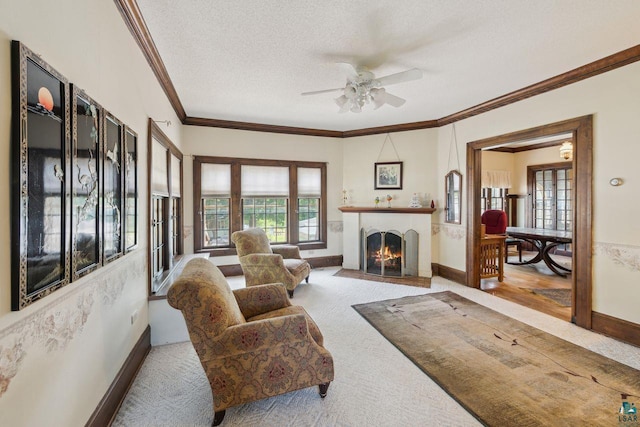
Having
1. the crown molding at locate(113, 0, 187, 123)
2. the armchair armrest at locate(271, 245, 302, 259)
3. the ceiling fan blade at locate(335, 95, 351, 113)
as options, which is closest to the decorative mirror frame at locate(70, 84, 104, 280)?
the crown molding at locate(113, 0, 187, 123)

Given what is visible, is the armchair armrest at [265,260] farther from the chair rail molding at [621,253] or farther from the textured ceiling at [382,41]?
the chair rail molding at [621,253]

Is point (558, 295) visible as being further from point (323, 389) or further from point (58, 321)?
point (58, 321)

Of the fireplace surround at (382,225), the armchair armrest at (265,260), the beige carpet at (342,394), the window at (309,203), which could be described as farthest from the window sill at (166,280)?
the fireplace surround at (382,225)

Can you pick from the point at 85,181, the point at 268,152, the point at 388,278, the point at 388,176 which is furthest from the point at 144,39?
the point at 388,278

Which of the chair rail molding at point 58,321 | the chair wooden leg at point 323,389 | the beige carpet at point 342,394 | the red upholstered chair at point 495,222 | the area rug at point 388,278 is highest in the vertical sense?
the red upholstered chair at point 495,222

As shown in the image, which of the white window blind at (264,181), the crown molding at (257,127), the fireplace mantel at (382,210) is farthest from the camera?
the white window blind at (264,181)

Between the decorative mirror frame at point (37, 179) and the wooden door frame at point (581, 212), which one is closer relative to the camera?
the decorative mirror frame at point (37, 179)

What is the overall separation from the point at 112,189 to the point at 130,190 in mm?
394

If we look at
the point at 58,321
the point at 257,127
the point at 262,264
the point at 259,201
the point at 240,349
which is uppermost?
the point at 257,127

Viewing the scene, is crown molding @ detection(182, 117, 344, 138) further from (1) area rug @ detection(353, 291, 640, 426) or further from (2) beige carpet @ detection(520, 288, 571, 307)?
(2) beige carpet @ detection(520, 288, 571, 307)

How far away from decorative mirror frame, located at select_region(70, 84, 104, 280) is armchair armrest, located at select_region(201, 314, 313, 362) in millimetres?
821

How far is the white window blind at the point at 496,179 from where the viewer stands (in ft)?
24.6

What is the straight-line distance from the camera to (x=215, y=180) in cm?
514

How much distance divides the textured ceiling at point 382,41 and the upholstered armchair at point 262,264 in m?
2.04
